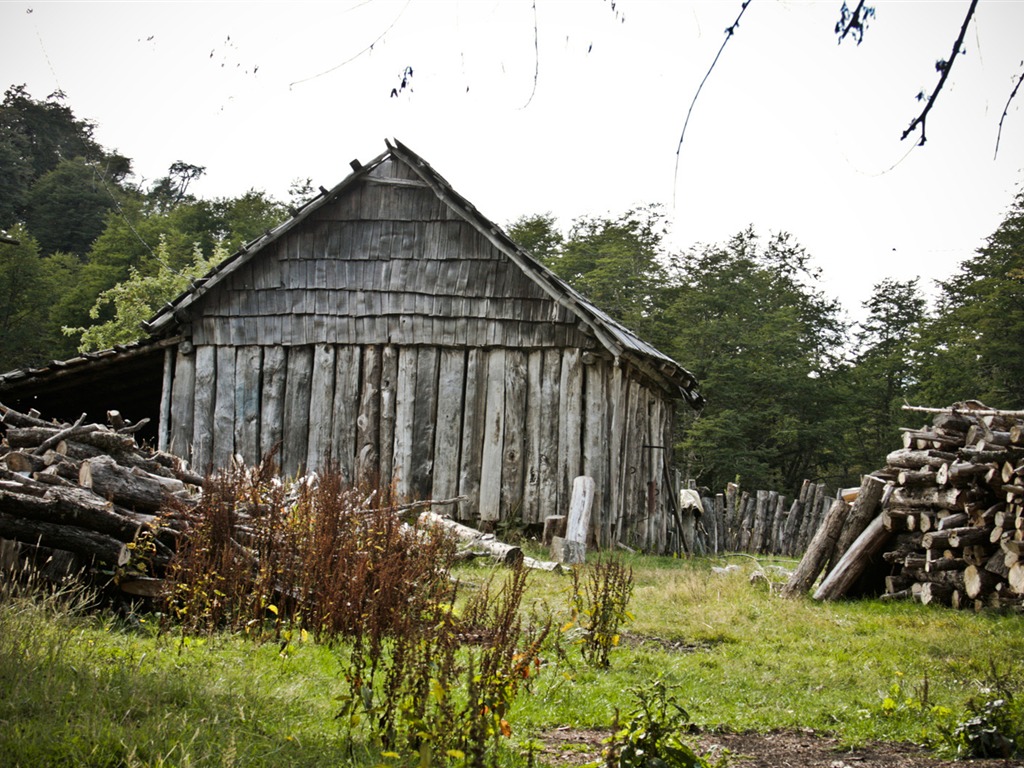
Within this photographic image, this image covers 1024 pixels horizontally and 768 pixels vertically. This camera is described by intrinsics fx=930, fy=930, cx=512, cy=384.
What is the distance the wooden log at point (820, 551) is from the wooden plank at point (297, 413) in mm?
7727

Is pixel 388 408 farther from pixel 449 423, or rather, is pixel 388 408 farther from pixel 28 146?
pixel 28 146

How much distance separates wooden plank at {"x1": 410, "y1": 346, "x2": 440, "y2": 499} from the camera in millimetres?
14062

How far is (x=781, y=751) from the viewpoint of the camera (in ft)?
16.1

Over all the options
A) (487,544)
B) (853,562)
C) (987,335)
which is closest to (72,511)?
(487,544)

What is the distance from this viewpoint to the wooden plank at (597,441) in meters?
13.7

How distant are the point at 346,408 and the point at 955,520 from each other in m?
8.69

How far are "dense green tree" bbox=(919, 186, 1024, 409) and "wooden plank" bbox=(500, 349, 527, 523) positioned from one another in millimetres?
21289

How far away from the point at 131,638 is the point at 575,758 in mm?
3107

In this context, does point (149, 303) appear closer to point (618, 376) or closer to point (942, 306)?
point (618, 376)

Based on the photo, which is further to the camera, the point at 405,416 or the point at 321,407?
the point at 321,407

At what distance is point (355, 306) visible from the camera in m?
14.6

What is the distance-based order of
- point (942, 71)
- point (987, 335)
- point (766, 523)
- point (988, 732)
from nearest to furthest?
point (942, 71) → point (988, 732) → point (766, 523) → point (987, 335)

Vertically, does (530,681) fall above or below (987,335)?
below

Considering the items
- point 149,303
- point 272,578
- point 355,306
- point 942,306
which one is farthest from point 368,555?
point 942,306
